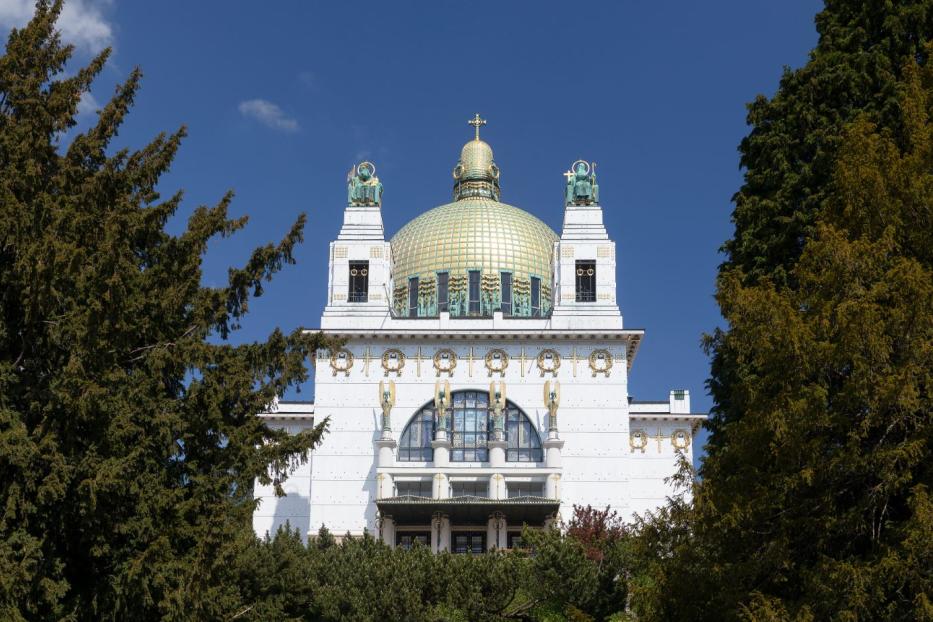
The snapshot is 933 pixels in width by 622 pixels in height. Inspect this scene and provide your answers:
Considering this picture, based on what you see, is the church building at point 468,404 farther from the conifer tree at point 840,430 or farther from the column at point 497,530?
the conifer tree at point 840,430

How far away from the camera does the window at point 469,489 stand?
170ft

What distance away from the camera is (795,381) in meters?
15.8

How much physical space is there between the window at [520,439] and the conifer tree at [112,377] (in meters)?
32.6

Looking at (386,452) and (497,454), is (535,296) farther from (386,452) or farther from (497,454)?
(386,452)

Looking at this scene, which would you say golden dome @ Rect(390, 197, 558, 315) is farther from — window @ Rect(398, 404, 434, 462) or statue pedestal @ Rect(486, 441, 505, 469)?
statue pedestal @ Rect(486, 441, 505, 469)

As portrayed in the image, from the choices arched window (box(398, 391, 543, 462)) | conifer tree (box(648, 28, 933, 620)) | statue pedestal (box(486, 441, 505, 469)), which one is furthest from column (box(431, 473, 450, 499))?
conifer tree (box(648, 28, 933, 620))

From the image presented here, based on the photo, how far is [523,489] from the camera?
2050 inches

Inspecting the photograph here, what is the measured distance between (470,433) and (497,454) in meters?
1.72

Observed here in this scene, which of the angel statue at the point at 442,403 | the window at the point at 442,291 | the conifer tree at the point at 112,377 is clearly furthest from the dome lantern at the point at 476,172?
the conifer tree at the point at 112,377

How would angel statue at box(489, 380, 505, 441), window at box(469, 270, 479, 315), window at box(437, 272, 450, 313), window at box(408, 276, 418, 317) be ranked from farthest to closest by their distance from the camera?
window at box(408, 276, 418, 317)
window at box(437, 272, 450, 313)
window at box(469, 270, 479, 315)
angel statue at box(489, 380, 505, 441)

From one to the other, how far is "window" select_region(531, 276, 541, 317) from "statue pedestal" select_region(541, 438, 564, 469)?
848 cm

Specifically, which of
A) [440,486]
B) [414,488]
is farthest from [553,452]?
[414,488]

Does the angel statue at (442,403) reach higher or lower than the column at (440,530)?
higher

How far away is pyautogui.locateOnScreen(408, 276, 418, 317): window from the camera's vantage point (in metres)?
59.0
